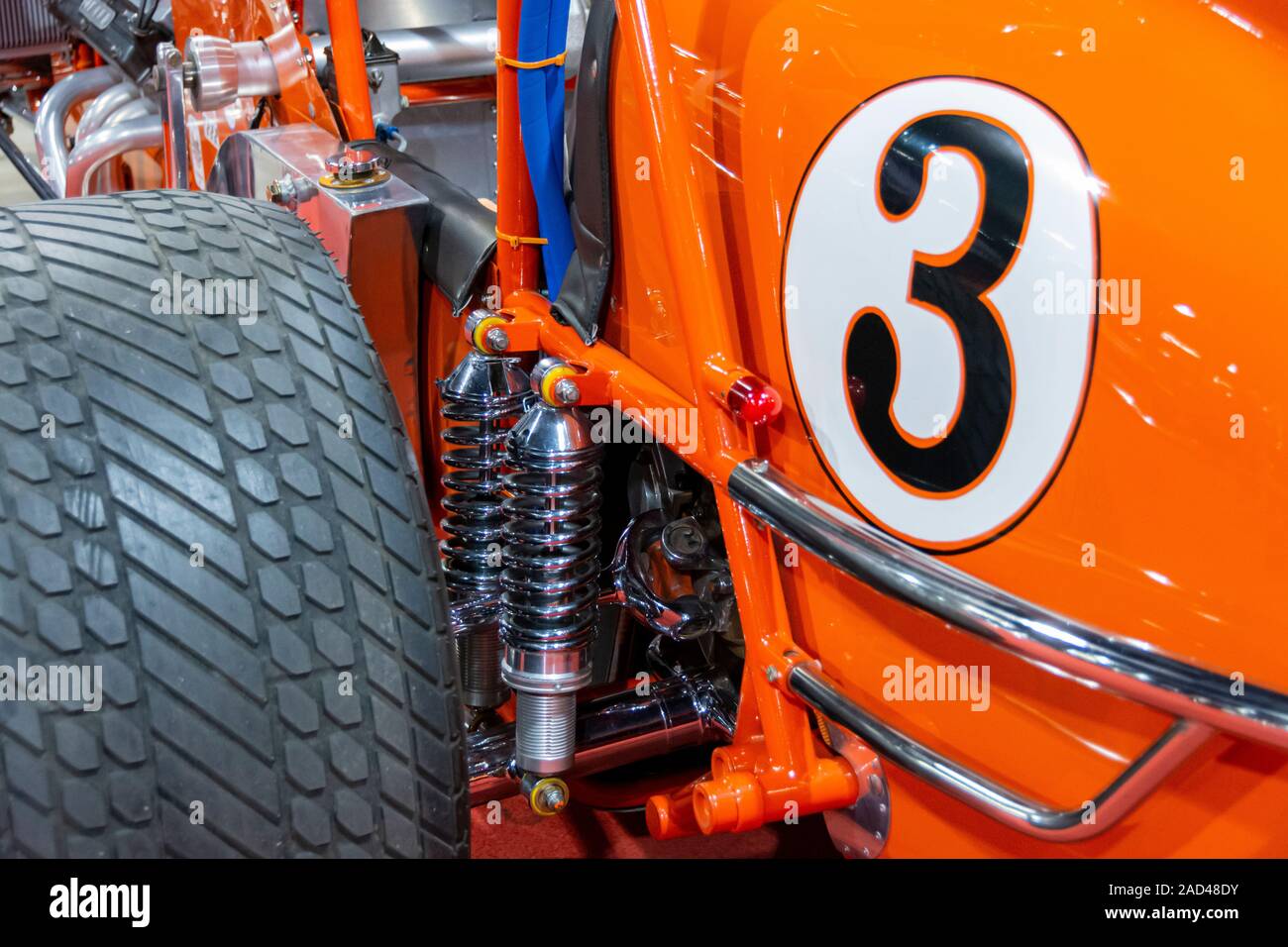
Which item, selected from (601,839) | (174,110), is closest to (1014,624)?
(601,839)

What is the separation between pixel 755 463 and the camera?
1.19 metres

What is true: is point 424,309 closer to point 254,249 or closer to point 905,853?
point 254,249

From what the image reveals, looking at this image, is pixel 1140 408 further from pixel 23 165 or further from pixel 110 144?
pixel 23 165

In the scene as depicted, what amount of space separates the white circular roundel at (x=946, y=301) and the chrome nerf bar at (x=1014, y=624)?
5 centimetres

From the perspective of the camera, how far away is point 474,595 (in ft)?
5.26

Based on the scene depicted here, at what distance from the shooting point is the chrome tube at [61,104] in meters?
3.23

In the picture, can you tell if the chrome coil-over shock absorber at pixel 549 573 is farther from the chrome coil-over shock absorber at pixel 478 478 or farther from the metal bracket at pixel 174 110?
the metal bracket at pixel 174 110

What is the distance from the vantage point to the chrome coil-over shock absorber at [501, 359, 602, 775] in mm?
1380

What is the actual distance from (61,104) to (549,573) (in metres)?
2.54

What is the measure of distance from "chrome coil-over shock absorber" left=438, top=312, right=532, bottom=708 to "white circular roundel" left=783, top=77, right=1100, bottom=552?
52 centimetres

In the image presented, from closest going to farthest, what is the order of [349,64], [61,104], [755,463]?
[755,463] < [349,64] < [61,104]

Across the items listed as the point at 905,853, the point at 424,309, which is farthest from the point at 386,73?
the point at 905,853

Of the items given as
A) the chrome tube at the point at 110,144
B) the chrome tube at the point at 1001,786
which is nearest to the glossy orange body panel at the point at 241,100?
the chrome tube at the point at 110,144

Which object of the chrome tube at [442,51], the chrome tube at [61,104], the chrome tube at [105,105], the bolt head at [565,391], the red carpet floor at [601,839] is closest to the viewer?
the bolt head at [565,391]
